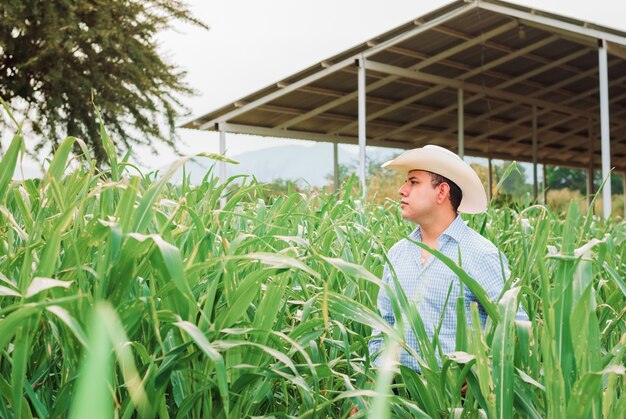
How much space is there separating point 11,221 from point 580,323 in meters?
1.10

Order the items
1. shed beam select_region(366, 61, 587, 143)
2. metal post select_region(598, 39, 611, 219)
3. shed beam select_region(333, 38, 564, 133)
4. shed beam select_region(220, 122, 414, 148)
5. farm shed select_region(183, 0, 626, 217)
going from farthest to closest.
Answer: shed beam select_region(220, 122, 414, 148) < shed beam select_region(333, 38, 564, 133) < shed beam select_region(366, 61, 587, 143) < farm shed select_region(183, 0, 626, 217) < metal post select_region(598, 39, 611, 219)

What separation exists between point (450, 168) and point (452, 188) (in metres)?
0.09

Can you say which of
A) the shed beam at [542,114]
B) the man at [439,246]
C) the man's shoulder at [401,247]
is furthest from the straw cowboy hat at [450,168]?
the shed beam at [542,114]

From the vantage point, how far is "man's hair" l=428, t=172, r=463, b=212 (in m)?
2.36

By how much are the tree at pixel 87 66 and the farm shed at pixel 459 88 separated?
4.82 metres

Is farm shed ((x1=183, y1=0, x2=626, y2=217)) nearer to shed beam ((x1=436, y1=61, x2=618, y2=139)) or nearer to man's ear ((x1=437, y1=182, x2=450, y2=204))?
shed beam ((x1=436, y1=61, x2=618, y2=139))

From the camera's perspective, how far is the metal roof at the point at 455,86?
10344 millimetres

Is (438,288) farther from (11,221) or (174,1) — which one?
(174,1)

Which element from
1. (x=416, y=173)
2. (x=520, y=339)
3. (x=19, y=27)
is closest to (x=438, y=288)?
(x=416, y=173)

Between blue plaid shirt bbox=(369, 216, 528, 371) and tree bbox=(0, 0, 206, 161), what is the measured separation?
14.5 meters

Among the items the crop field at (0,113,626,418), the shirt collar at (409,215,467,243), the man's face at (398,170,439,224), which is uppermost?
the man's face at (398,170,439,224)

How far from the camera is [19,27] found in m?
15.9

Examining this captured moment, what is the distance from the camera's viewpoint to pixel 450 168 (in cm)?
233

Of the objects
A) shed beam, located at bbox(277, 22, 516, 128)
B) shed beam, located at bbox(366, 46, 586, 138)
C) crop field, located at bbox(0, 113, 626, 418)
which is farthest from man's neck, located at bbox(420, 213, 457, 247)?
shed beam, located at bbox(366, 46, 586, 138)
